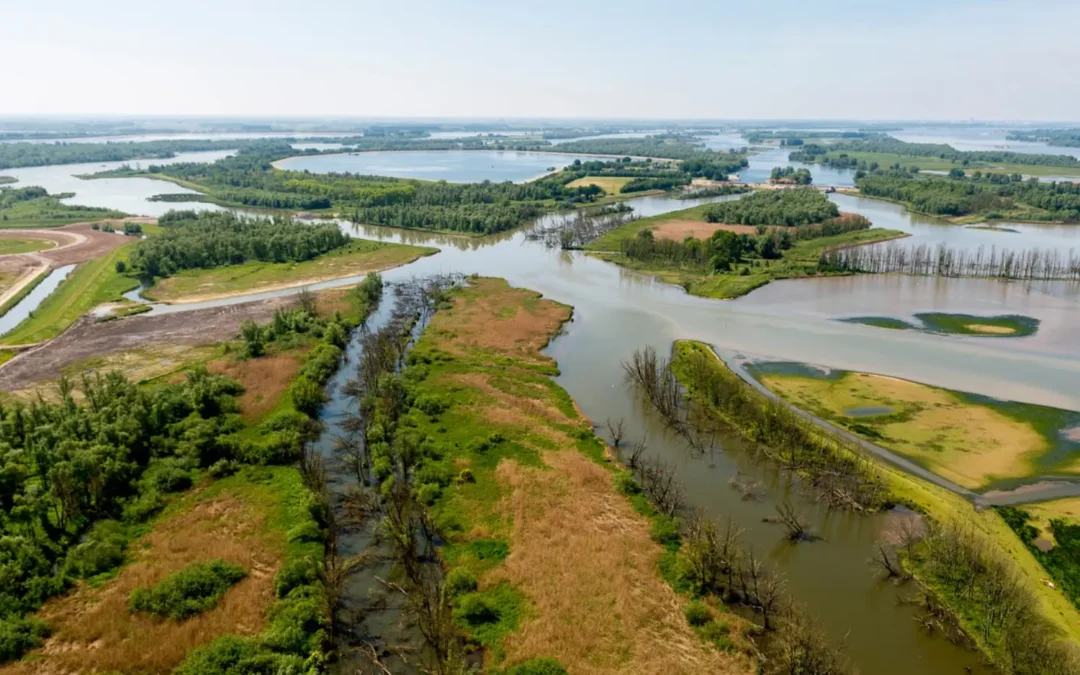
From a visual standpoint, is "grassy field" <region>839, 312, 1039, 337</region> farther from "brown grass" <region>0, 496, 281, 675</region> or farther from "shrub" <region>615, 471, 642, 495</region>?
"brown grass" <region>0, 496, 281, 675</region>

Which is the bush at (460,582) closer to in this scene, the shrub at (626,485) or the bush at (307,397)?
the shrub at (626,485)

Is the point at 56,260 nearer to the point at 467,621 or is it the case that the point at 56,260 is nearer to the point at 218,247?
the point at 218,247

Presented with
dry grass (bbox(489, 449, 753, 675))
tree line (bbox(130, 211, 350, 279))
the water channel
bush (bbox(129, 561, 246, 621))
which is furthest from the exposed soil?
dry grass (bbox(489, 449, 753, 675))

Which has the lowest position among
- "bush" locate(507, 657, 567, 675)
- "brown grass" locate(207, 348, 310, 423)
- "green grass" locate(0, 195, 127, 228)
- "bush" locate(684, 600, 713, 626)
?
"bush" locate(507, 657, 567, 675)

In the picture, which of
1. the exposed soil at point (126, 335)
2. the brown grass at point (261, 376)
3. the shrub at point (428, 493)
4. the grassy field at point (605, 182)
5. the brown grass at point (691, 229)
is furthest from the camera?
the grassy field at point (605, 182)

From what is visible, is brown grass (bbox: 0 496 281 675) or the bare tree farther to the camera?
the bare tree

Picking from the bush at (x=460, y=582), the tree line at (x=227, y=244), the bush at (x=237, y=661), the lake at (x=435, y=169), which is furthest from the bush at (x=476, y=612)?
the lake at (x=435, y=169)

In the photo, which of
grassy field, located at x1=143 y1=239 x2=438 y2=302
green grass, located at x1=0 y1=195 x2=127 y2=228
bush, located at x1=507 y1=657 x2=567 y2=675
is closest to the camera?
bush, located at x1=507 y1=657 x2=567 y2=675
